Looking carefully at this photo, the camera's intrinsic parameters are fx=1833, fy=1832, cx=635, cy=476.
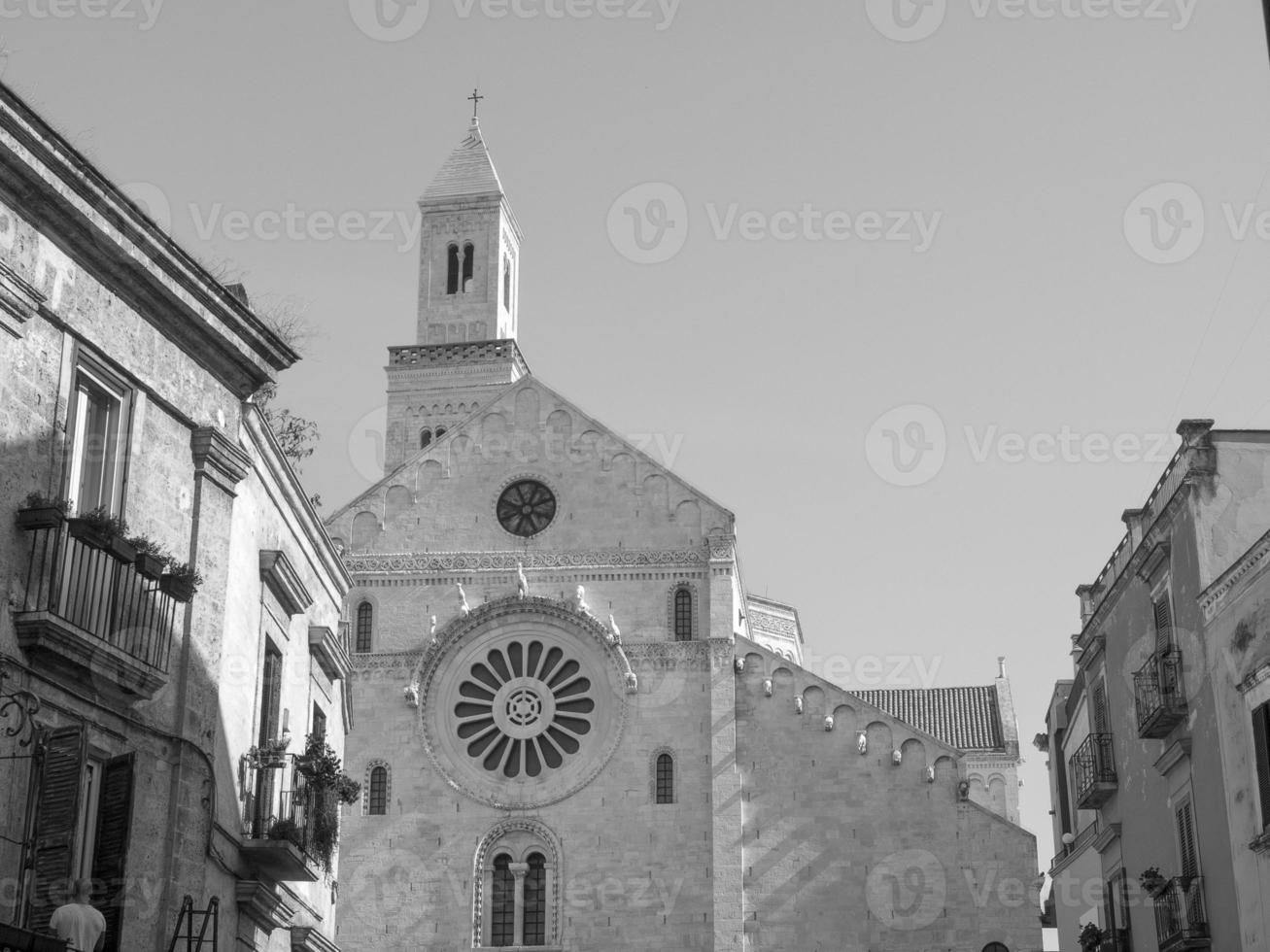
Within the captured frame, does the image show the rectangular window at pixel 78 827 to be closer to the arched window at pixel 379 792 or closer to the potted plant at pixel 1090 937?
the potted plant at pixel 1090 937

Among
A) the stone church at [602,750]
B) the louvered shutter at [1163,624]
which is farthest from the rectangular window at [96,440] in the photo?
the stone church at [602,750]

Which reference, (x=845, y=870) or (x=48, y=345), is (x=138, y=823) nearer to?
(x=48, y=345)

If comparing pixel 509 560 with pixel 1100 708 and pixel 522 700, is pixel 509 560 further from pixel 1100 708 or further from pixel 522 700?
pixel 1100 708

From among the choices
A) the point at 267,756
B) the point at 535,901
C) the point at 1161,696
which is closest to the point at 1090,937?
the point at 1161,696

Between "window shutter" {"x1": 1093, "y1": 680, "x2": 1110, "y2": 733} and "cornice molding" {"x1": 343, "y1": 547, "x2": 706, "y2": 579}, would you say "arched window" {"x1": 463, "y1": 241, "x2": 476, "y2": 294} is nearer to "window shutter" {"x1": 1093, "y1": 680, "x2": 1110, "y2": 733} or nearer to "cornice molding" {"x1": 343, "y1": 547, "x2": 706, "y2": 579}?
"cornice molding" {"x1": 343, "y1": 547, "x2": 706, "y2": 579}

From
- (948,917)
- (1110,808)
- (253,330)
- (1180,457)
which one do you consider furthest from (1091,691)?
(253,330)

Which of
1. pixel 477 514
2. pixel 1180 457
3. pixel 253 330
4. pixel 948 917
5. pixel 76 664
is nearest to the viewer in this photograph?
pixel 76 664

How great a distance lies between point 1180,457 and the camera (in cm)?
2245

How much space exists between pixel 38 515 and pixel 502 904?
27714 millimetres

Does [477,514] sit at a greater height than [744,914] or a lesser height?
greater

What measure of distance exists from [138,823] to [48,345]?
12.5ft

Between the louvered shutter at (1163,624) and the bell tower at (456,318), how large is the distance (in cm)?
3204

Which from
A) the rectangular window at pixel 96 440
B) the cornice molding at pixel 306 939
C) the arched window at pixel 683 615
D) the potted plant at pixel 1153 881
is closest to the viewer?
the rectangular window at pixel 96 440

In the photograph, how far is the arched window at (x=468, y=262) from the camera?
5575cm
